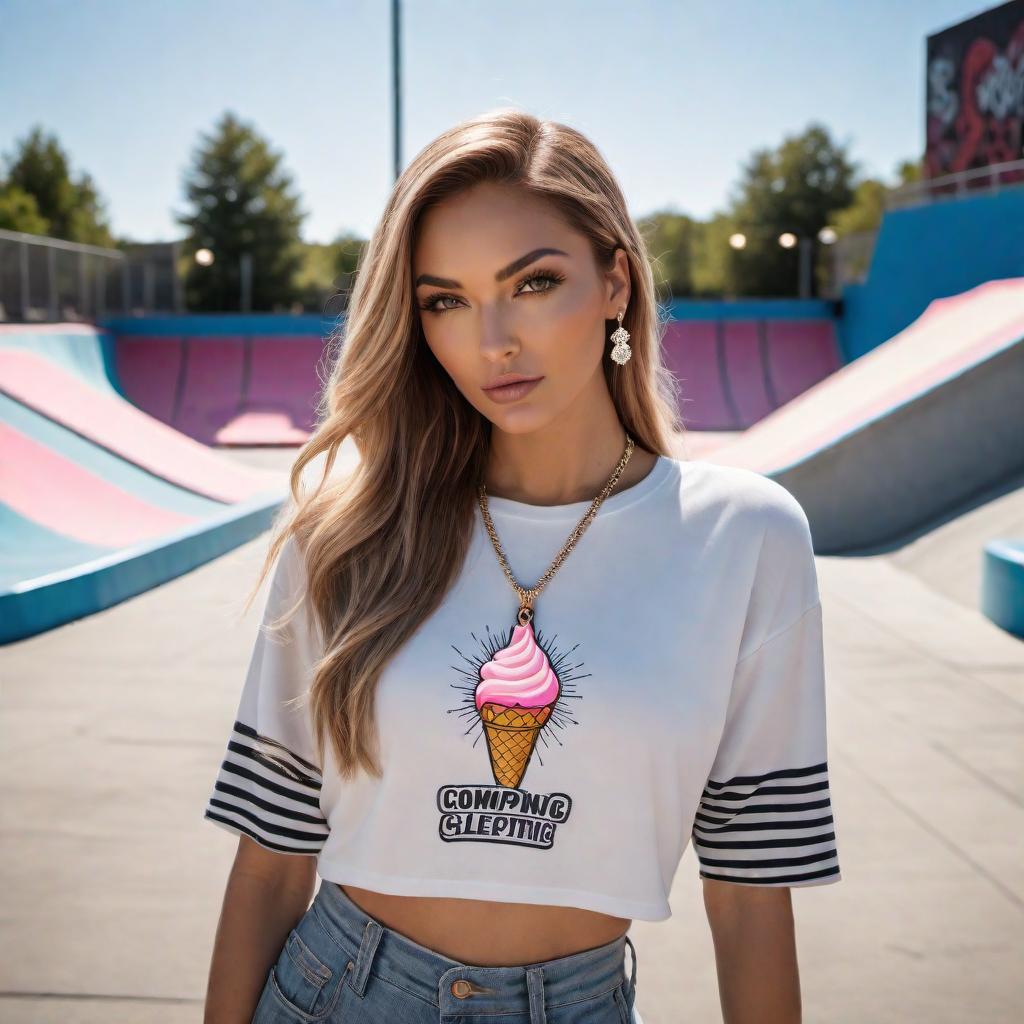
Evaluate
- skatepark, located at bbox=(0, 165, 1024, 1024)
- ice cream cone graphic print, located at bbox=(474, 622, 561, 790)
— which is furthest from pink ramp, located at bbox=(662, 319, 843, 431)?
ice cream cone graphic print, located at bbox=(474, 622, 561, 790)

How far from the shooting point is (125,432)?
1487cm

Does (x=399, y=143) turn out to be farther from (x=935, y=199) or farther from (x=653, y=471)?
(x=653, y=471)

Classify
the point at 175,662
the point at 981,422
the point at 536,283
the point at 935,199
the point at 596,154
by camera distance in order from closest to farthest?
the point at 536,283 < the point at 596,154 < the point at 175,662 < the point at 981,422 < the point at 935,199

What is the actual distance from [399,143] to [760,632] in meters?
17.3

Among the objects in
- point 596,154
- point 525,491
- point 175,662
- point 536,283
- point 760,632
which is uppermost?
point 596,154

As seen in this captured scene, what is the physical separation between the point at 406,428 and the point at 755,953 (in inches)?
40.3

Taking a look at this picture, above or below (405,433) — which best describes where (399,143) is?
above

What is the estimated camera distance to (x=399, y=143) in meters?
17.5

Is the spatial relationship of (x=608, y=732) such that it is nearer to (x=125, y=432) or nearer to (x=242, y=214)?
(x=125, y=432)

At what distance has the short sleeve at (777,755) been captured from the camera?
1.53m

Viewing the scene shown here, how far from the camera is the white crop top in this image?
1486mm

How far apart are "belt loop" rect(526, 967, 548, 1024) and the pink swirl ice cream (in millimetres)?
356

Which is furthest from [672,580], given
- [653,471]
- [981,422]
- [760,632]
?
[981,422]

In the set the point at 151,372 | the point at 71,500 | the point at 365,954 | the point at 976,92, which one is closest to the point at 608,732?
the point at 365,954
